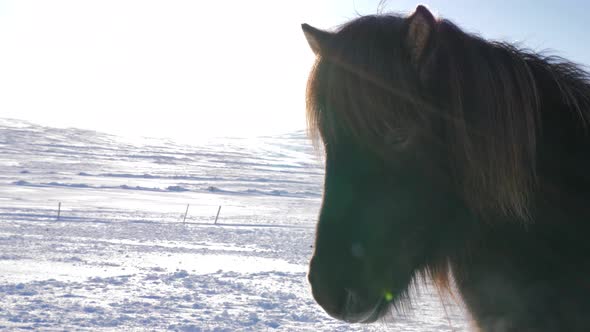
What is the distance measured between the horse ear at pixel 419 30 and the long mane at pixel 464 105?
2 cm

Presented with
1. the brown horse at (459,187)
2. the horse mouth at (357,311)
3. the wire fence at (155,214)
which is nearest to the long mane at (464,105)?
the brown horse at (459,187)

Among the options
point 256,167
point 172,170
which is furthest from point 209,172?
point 256,167

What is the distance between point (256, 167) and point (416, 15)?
62.6 m

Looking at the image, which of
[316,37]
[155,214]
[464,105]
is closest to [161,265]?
[316,37]

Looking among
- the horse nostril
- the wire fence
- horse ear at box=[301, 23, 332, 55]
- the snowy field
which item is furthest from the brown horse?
the wire fence

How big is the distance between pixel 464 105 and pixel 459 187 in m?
0.18

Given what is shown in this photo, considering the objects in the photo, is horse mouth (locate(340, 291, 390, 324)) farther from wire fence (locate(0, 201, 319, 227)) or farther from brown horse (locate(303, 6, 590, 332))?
wire fence (locate(0, 201, 319, 227))

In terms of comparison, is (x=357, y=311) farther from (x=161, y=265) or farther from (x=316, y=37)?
(x=161, y=265)

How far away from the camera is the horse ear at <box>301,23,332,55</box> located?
1.42 metres

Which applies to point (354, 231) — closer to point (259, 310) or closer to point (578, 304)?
point (578, 304)

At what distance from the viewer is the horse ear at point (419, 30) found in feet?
3.76

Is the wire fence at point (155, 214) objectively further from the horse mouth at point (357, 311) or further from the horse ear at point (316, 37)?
the horse mouth at point (357, 311)

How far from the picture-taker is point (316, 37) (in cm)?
143

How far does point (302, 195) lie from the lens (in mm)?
38469
